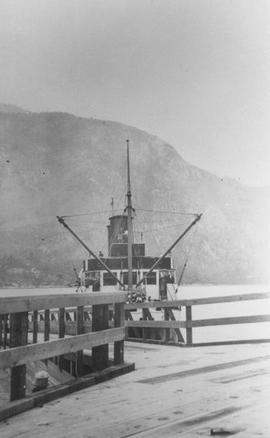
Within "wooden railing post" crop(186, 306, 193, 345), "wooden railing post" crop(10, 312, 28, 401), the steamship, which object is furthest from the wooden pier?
the steamship

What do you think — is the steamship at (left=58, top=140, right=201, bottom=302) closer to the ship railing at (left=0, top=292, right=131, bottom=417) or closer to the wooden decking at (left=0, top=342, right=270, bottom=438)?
the ship railing at (left=0, top=292, right=131, bottom=417)

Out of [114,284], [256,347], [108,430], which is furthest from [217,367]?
[114,284]

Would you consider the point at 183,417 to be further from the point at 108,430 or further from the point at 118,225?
the point at 118,225

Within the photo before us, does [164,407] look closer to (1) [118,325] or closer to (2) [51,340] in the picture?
(2) [51,340]

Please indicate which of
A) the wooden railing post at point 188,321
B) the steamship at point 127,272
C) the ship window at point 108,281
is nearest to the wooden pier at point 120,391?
the wooden railing post at point 188,321

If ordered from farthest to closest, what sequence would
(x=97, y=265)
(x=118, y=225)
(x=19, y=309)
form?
1. (x=118, y=225)
2. (x=97, y=265)
3. (x=19, y=309)
